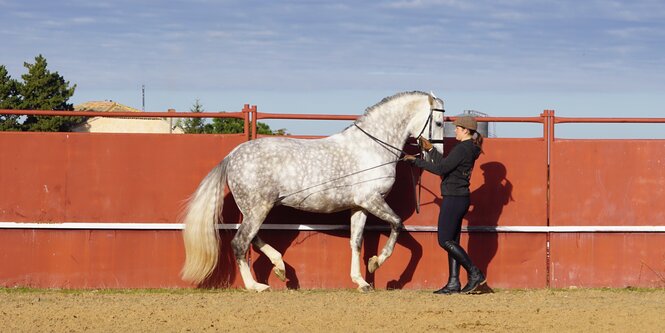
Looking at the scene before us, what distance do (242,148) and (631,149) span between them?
4229 mm

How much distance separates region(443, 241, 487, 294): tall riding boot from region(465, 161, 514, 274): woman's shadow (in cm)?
91

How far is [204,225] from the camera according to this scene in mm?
9977

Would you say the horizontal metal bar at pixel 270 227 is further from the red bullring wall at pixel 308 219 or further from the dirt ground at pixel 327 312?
the dirt ground at pixel 327 312

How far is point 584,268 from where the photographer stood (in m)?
10.8

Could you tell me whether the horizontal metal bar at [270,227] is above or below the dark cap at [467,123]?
below

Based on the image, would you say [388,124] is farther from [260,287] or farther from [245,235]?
[260,287]

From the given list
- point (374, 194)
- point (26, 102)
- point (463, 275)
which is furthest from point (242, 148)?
point (26, 102)

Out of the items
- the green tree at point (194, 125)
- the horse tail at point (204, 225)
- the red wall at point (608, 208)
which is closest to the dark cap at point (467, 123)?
the red wall at point (608, 208)

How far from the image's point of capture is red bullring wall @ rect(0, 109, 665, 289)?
1048 centimetres

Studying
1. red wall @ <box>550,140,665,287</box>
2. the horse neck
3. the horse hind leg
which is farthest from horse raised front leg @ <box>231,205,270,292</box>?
red wall @ <box>550,140,665,287</box>

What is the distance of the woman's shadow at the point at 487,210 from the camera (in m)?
10.7

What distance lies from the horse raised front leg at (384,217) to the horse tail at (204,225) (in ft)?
4.79

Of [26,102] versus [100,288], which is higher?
[26,102]

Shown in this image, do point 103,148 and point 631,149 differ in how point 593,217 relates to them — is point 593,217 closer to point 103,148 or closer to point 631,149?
point 631,149
